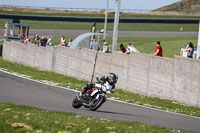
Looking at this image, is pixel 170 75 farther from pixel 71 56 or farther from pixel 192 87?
pixel 71 56

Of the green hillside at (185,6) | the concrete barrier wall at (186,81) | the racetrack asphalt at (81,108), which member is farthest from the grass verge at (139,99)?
the green hillside at (185,6)

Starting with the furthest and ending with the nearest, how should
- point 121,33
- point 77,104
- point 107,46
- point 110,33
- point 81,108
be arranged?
point 121,33, point 110,33, point 107,46, point 81,108, point 77,104

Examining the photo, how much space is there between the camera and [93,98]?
16.1 metres

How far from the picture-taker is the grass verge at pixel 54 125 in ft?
33.6

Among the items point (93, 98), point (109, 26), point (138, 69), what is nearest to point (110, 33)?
point (109, 26)

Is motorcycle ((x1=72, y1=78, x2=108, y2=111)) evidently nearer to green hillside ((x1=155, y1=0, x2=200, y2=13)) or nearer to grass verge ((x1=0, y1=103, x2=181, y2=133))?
grass verge ((x1=0, y1=103, x2=181, y2=133))

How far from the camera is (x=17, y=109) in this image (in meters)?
13.5

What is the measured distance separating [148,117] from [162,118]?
17.9 inches

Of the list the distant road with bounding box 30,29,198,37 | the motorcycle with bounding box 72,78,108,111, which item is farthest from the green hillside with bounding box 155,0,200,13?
the motorcycle with bounding box 72,78,108,111

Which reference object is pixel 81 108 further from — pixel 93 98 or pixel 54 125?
pixel 54 125

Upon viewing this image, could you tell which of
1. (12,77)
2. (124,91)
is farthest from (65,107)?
(12,77)

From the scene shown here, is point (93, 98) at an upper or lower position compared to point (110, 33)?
lower

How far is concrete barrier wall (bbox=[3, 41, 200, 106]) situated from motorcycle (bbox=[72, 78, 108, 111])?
6339 millimetres

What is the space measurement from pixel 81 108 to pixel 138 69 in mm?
8213
